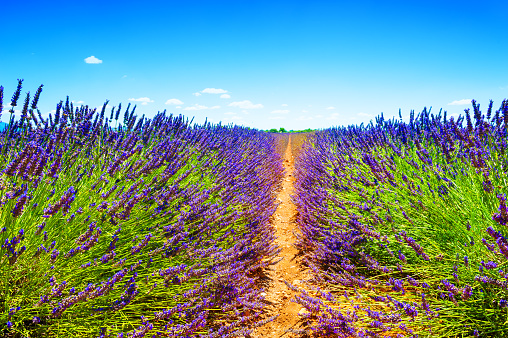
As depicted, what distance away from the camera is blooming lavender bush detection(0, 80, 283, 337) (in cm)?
140

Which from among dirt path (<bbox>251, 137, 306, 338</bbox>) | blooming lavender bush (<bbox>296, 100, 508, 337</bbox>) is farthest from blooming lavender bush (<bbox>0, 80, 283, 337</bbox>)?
blooming lavender bush (<bbox>296, 100, 508, 337</bbox>)

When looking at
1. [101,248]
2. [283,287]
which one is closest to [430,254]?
[283,287]

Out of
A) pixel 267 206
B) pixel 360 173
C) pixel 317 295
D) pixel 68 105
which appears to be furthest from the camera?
pixel 267 206

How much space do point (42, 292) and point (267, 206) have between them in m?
3.05

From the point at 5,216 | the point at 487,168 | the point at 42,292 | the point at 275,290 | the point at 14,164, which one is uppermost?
the point at 487,168

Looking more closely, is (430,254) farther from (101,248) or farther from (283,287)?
(101,248)

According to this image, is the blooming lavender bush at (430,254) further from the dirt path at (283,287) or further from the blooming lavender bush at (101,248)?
the blooming lavender bush at (101,248)

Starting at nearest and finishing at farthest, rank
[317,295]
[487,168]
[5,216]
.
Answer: [5,216] → [487,168] → [317,295]

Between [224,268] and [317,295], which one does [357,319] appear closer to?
[317,295]

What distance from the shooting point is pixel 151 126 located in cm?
320

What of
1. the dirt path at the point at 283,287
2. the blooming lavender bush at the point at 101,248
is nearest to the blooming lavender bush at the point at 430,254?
the dirt path at the point at 283,287

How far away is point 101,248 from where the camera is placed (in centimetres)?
179

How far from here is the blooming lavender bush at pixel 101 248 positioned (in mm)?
1396

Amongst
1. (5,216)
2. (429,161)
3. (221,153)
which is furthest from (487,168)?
(221,153)
